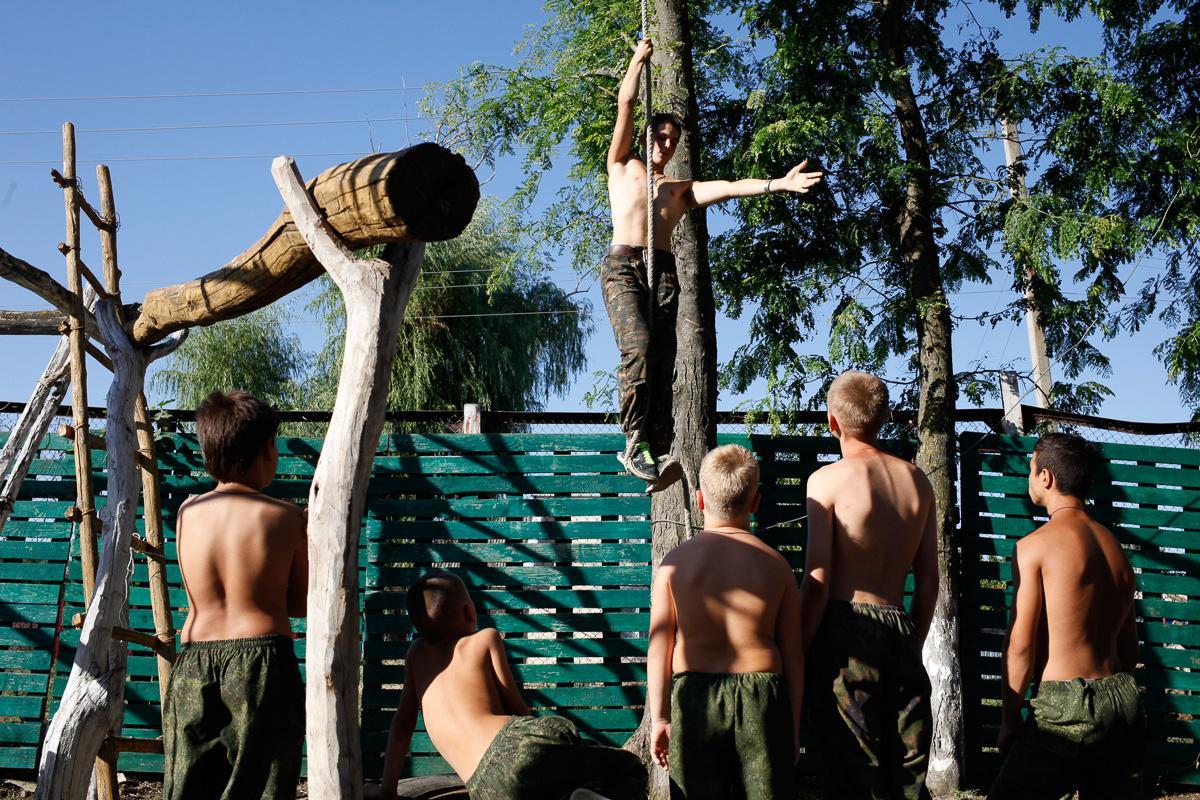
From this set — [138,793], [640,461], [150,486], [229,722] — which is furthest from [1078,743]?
[138,793]

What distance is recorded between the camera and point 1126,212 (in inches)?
297

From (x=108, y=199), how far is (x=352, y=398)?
2.78 m

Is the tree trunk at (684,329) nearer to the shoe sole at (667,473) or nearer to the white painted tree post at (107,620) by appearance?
the shoe sole at (667,473)

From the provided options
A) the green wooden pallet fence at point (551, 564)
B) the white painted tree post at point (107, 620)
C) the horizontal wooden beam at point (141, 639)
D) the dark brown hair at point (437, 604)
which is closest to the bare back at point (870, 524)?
the dark brown hair at point (437, 604)

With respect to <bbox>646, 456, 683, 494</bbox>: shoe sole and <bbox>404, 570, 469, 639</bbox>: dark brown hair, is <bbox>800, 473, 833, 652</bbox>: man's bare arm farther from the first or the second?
<bbox>646, 456, 683, 494</bbox>: shoe sole

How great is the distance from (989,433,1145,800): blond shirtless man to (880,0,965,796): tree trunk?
2019 millimetres

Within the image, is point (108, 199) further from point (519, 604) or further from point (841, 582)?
point (841, 582)

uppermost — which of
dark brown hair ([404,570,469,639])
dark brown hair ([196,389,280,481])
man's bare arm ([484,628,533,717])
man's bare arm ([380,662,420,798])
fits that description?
dark brown hair ([196,389,280,481])

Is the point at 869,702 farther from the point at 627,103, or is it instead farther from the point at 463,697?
the point at 627,103

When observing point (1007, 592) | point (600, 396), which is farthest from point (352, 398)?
point (1007, 592)

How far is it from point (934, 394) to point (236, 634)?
14.6 feet

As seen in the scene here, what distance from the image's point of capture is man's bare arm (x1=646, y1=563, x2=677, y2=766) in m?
3.13

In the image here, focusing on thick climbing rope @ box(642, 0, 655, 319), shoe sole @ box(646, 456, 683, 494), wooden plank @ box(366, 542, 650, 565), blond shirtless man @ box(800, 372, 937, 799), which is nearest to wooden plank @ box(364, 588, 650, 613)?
wooden plank @ box(366, 542, 650, 565)

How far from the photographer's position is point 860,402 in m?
3.35
